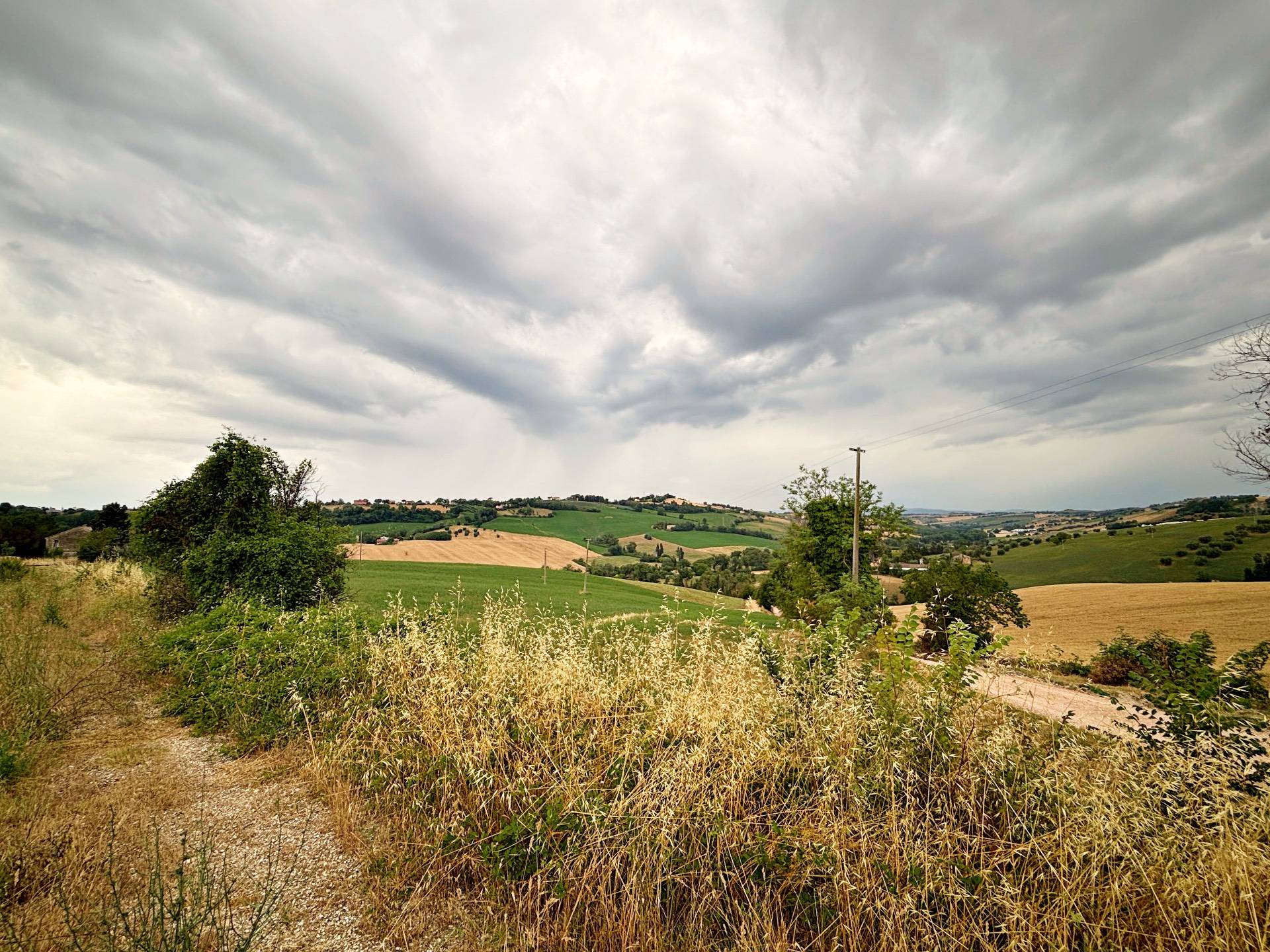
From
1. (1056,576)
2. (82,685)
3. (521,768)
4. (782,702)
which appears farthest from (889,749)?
(1056,576)

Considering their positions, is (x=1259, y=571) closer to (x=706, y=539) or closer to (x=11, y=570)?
(x=706, y=539)

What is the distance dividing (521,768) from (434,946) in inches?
49.8

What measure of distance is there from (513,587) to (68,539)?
56962 millimetres

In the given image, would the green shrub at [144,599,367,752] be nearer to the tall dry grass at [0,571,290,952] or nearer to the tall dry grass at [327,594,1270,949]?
the tall dry grass at [0,571,290,952]

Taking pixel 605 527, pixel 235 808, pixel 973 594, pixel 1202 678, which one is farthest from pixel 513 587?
pixel 605 527

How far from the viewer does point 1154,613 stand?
→ 33.0 m

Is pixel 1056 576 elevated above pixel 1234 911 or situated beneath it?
situated beneath

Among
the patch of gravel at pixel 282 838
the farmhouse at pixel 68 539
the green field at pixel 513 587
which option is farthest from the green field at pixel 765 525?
the patch of gravel at pixel 282 838

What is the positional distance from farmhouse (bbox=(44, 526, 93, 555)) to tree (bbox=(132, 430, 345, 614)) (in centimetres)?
5032

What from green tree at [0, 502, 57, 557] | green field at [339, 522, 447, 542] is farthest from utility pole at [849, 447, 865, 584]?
green tree at [0, 502, 57, 557]

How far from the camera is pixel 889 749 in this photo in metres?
4.52

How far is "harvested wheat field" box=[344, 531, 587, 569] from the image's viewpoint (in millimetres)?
51938

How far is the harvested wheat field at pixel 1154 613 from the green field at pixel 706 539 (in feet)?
145

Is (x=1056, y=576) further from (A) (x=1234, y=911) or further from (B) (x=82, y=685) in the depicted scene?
(B) (x=82, y=685)
